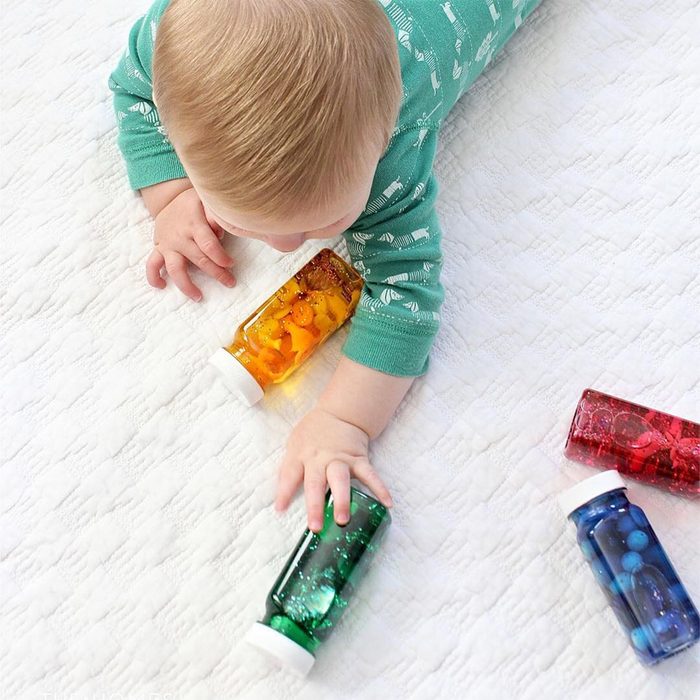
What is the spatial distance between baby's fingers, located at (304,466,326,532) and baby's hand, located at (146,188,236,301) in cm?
23

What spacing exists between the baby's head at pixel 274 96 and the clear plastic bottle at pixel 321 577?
12.2 inches

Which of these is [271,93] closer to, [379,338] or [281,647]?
[379,338]

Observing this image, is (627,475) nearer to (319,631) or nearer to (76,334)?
(319,631)

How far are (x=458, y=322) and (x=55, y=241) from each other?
45 cm

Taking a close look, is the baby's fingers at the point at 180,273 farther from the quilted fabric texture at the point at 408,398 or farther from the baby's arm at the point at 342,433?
the baby's arm at the point at 342,433

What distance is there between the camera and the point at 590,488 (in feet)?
2.64

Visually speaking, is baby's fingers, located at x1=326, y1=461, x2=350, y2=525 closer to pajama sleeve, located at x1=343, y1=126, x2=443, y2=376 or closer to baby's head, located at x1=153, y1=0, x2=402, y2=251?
pajama sleeve, located at x1=343, y1=126, x2=443, y2=376

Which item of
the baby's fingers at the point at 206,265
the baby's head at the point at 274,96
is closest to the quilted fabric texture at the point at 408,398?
the baby's fingers at the point at 206,265

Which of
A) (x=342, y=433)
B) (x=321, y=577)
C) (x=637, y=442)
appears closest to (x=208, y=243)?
(x=342, y=433)

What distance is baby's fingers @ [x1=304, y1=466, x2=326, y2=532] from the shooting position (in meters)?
0.81

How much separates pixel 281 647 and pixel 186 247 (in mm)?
412

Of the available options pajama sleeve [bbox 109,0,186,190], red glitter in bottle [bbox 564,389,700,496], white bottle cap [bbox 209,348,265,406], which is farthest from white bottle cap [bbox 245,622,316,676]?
pajama sleeve [bbox 109,0,186,190]

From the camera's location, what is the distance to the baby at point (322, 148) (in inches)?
23.4

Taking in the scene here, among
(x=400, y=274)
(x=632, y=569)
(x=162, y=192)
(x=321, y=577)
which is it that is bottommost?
(x=632, y=569)
